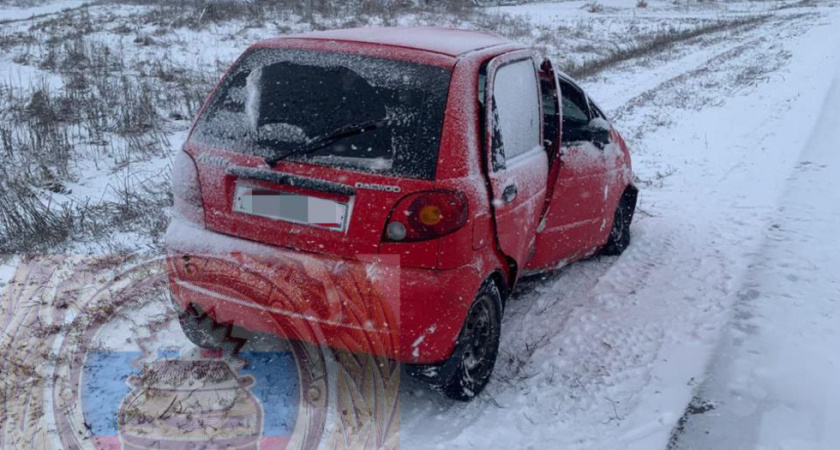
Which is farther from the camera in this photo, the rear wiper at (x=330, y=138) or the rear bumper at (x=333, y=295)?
the rear wiper at (x=330, y=138)

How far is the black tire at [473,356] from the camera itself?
331cm

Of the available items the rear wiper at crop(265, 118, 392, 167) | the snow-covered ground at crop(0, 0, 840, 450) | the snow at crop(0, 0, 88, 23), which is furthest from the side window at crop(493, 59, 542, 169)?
the snow at crop(0, 0, 88, 23)

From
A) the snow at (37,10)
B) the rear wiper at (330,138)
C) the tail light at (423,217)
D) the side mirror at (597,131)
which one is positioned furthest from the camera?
the snow at (37,10)

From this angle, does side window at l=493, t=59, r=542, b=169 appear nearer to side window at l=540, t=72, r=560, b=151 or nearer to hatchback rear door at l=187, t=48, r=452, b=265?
side window at l=540, t=72, r=560, b=151

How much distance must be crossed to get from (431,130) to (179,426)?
177cm

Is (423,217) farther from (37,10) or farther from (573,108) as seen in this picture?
(37,10)

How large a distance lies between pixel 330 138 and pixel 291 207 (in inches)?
14.2

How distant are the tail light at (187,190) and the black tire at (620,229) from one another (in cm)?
343

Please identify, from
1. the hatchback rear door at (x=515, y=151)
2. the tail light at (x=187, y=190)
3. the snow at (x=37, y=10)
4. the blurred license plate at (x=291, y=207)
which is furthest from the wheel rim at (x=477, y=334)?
the snow at (x=37, y=10)

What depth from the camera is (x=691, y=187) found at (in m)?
7.66

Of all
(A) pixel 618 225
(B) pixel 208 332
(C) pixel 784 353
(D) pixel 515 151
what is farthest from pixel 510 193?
(A) pixel 618 225

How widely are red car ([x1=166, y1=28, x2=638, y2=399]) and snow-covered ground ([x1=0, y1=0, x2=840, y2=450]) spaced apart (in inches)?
16.3

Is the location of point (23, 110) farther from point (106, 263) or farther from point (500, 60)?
point (500, 60)

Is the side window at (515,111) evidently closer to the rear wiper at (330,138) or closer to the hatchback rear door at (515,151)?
the hatchback rear door at (515,151)
